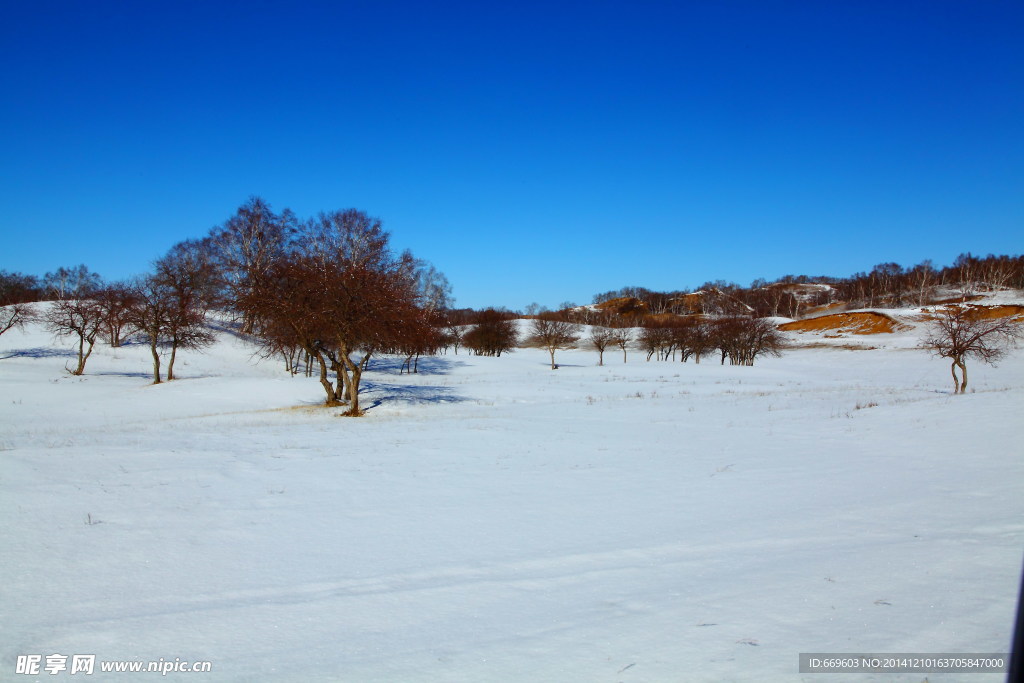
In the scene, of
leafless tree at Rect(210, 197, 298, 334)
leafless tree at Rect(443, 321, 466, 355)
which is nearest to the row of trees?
leafless tree at Rect(443, 321, 466, 355)

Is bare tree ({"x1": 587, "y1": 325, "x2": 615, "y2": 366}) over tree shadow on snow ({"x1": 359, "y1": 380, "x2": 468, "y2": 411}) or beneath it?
over

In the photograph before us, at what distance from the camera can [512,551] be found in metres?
6.32

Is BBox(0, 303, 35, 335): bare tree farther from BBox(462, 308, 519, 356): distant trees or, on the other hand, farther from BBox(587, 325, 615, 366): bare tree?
BBox(587, 325, 615, 366): bare tree

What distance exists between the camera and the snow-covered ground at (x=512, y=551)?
4.06 metres

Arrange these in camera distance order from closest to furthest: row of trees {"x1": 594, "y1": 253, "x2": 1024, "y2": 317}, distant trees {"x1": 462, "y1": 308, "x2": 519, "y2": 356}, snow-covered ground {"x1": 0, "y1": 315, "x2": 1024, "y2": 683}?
snow-covered ground {"x1": 0, "y1": 315, "x2": 1024, "y2": 683} < distant trees {"x1": 462, "y1": 308, "x2": 519, "y2": 356} < row of trees {"x1": 594, "y1": 253, "x2": 1024, "y2": 317}

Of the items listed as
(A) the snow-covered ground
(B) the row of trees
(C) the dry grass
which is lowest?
(A) the snow-covered ground

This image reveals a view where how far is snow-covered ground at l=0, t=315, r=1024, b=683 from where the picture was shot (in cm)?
406

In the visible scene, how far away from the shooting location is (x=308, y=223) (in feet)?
155

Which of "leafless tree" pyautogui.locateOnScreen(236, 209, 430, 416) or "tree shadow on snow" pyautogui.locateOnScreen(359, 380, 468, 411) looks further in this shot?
"tree shadow on snow" pyautogui.locateOnScreen(359, 380, 468, 411)

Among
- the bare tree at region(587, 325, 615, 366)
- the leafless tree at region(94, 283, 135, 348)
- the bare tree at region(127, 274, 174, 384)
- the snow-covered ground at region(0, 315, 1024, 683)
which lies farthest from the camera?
the bare tree at region(587, 325, 615, 366)

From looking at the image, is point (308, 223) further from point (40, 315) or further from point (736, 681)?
point (736, 681)

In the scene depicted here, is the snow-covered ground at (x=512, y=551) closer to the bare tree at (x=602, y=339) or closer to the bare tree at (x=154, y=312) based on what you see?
the bare tree at (x=154, y=312)

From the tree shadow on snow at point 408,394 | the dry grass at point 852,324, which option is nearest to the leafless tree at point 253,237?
the tree shadow on snow at point 408,394

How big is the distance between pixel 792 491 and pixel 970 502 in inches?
87.0
